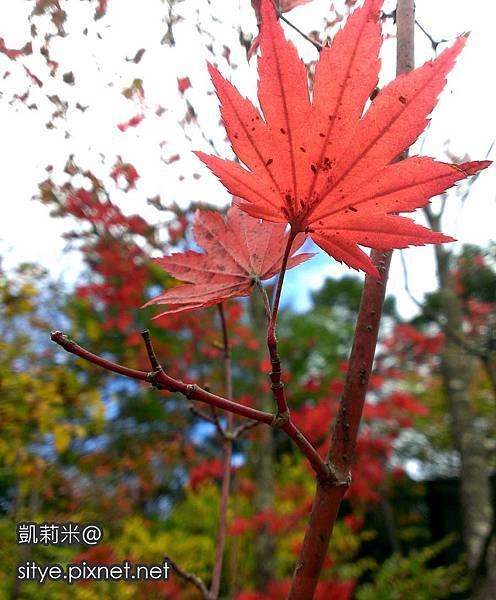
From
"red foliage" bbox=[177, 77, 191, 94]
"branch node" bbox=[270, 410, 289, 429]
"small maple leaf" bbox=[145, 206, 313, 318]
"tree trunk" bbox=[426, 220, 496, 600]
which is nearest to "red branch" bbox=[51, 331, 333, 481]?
"branch node" bbox=[270, 410, 289, 429]

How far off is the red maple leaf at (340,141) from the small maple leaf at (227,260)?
0.28ft

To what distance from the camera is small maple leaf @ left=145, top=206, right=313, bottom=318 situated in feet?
1.54

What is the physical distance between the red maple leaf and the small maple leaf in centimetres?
9

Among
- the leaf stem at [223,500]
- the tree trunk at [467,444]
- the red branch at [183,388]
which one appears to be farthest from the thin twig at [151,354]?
the tree trunk at [467,444]

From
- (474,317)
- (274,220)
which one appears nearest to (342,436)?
(274,220)

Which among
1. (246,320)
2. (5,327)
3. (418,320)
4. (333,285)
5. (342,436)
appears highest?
(333,285)

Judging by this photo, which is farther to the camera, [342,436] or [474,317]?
[474,317]

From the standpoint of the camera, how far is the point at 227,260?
50 centimetres

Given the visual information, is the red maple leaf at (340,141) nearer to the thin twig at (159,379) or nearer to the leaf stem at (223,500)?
the thin twig at (159,379)

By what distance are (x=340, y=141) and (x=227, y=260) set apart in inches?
6.8

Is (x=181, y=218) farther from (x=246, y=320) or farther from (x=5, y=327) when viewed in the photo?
(x=246, y=320)

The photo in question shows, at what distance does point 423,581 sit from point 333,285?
547 cm

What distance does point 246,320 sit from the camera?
5410 millimetres

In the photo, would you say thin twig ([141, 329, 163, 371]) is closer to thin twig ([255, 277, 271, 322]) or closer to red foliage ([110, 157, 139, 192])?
thin twig ([255, 277, 271, 322])
